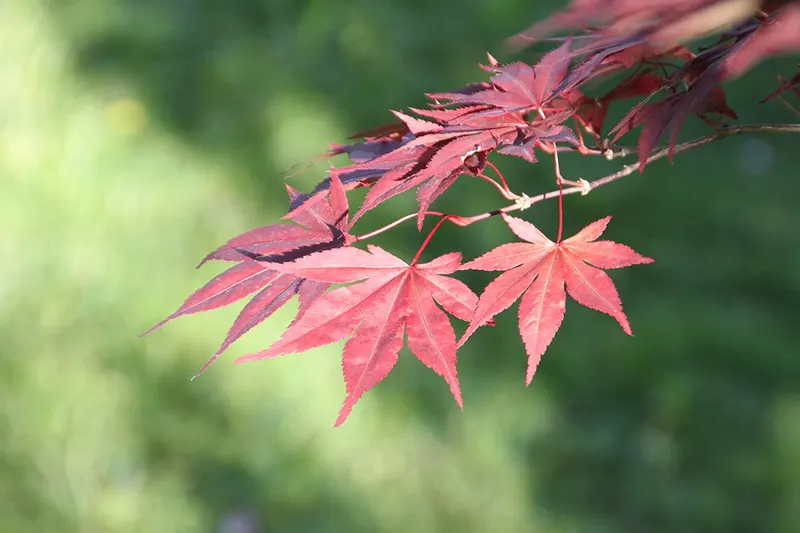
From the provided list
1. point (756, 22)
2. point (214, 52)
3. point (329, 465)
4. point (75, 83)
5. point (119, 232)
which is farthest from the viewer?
point (214, 52)

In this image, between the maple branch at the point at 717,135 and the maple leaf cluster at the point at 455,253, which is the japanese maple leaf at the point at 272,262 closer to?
the maple leaf cluster at the point at 455,253

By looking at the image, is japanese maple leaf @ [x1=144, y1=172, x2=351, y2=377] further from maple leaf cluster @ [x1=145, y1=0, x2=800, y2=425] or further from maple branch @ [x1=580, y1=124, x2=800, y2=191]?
maple branch @ [x1=580, y1=124, x2=800, y2=191]

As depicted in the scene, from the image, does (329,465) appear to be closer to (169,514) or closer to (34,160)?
(169,514)

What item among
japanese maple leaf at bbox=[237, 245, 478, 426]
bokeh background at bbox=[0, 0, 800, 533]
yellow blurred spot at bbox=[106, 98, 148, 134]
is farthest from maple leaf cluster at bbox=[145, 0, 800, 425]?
yellow blurred spot at bbox=[106, 98, 148, 134]

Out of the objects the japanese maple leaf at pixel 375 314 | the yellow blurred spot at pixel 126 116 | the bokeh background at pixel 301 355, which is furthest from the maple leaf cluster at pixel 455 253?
the yellow blurred spot at pixel 126 116

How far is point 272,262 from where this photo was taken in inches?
A: 29.9

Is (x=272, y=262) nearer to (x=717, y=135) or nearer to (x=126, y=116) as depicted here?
(x=717, y=135)

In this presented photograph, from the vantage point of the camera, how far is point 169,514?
5.34 ft

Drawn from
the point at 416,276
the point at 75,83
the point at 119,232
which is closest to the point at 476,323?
the point at 416,276

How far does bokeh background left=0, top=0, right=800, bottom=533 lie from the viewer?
1678 mm

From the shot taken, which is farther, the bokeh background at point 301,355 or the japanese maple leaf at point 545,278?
the bokeh background at point 301,355

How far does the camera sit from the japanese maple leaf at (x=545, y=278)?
77 cm

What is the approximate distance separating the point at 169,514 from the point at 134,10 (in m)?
1.59

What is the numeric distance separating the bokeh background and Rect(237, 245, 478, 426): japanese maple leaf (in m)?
0.98
